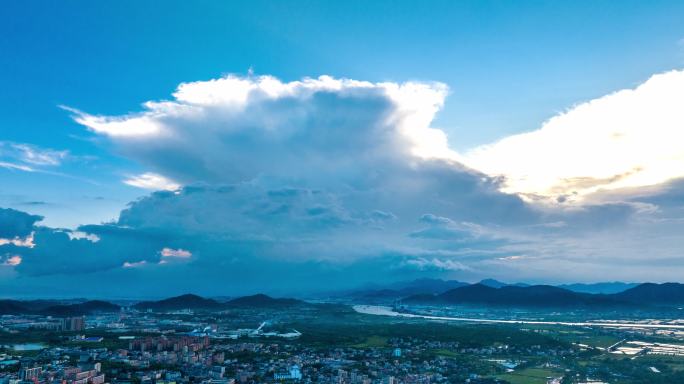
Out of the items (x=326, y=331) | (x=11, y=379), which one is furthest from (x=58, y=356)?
(x=326, y=331)

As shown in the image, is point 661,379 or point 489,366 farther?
point 489,366

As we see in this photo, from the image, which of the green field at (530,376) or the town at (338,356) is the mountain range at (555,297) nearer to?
the town at (338,356)

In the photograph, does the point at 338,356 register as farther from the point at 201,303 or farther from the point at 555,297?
the point at 555,297

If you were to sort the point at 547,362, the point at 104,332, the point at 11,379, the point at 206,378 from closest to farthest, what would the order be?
the point at 11,379
the point at 206,378
the point at 547,362
the point at 104,332

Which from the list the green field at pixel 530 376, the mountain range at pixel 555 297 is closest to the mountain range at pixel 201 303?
the mountain range at pixel 555 297

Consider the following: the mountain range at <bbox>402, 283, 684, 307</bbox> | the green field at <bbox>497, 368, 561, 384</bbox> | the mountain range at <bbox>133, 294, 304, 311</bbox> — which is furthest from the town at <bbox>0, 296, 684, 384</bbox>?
the mountain range at <bbox>402, 283, 684, 307</bbox>

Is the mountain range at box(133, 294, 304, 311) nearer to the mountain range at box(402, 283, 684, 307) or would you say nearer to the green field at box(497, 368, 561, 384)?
the mountain range at box(402, 283, 684, 307)

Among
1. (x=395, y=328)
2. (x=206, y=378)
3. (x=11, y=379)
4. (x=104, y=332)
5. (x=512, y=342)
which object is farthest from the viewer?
(x=395, y=328)

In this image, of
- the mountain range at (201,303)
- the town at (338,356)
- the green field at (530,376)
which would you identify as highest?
the mountain range at (201,303)

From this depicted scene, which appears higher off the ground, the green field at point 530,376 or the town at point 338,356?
the town at point 338,356

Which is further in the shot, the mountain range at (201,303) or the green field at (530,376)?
the mountain range at (201,303)

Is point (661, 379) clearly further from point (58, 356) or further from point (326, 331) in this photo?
point (58, 356)
